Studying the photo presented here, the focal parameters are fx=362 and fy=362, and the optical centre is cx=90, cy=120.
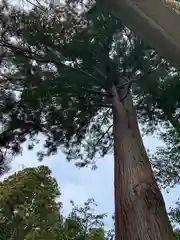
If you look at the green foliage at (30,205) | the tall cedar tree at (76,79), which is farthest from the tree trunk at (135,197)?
the green foliage at (30,205)

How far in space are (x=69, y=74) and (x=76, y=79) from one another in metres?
0.12

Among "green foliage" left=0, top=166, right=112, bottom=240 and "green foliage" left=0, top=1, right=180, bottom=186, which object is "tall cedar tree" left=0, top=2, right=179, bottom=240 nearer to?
"green foliage" left=0, top=1, right=180, bottom=186

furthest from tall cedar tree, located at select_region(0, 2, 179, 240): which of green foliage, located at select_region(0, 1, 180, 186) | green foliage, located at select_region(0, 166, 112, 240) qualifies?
green foliage, located at select_region(0, 166, 112, 240)

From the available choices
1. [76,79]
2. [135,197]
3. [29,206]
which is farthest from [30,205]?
[76,79]

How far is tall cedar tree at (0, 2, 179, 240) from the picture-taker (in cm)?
481

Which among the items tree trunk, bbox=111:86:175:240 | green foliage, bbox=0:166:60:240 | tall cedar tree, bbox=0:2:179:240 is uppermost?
tall cedar tree, bbox=0:2:179:240

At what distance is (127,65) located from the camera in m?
5.12

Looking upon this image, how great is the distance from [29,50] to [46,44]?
0.32m

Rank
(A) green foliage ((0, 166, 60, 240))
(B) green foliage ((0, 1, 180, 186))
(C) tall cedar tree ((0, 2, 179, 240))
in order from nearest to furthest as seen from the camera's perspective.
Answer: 1. (A) green foliage ((0, 166, 60, 240))
2. (C) tall cedar tree ((0, 2, 179, 240))
3. (B) green foliage ((0, 1, 180, 186))

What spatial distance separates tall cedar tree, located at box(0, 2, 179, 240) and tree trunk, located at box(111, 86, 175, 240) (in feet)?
0.07

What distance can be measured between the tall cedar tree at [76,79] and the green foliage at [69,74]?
14mm

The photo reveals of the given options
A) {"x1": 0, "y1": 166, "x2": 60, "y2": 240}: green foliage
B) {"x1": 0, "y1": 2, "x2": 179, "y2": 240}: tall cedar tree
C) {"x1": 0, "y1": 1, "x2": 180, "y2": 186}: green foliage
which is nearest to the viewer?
{"x1": 0, "y1": 166, "x2": 60, "y2": 240}: green foliage

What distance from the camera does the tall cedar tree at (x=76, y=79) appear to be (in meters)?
4.81

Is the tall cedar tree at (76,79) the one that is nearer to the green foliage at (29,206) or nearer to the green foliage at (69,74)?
the green foliage at (69,74)
